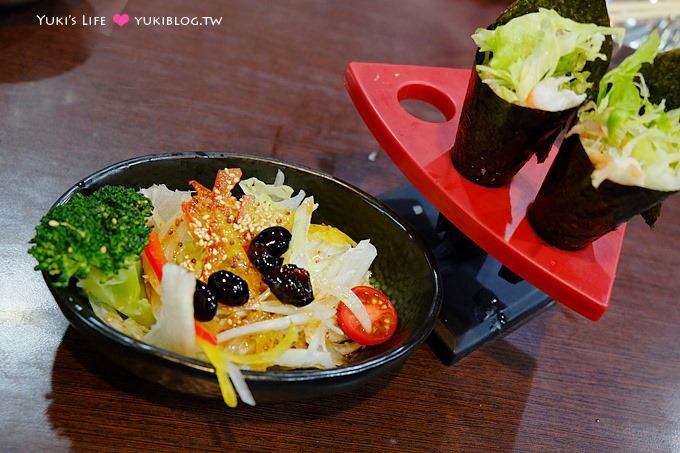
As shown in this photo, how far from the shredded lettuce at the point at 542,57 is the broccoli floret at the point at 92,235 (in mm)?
684

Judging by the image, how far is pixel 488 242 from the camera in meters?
1.14

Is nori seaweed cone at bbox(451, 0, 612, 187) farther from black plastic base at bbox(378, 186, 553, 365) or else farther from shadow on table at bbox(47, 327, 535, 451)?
shadow on table at bbox(47, 327, 535, 451)

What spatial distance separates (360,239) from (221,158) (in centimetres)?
34

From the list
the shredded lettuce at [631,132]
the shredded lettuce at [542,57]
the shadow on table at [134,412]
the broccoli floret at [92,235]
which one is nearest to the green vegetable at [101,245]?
the broccoli floret at [92,235]

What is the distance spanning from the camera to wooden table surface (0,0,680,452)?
983 mm

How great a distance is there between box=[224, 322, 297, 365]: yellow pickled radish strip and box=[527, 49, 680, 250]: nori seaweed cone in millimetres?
544

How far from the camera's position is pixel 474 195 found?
3.96 ft

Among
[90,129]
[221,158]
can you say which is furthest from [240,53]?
[221,158]

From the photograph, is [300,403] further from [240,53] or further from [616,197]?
[240,53]

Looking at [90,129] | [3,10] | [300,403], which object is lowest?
[300,403]

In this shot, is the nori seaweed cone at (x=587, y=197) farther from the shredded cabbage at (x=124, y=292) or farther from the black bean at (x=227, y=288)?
the shredded cabbage at (x=124, y=292)

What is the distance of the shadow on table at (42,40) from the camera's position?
1646 millimetres

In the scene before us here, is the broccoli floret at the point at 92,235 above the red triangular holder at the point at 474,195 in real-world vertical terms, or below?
above

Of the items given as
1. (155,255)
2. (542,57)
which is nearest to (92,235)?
(155,255)
